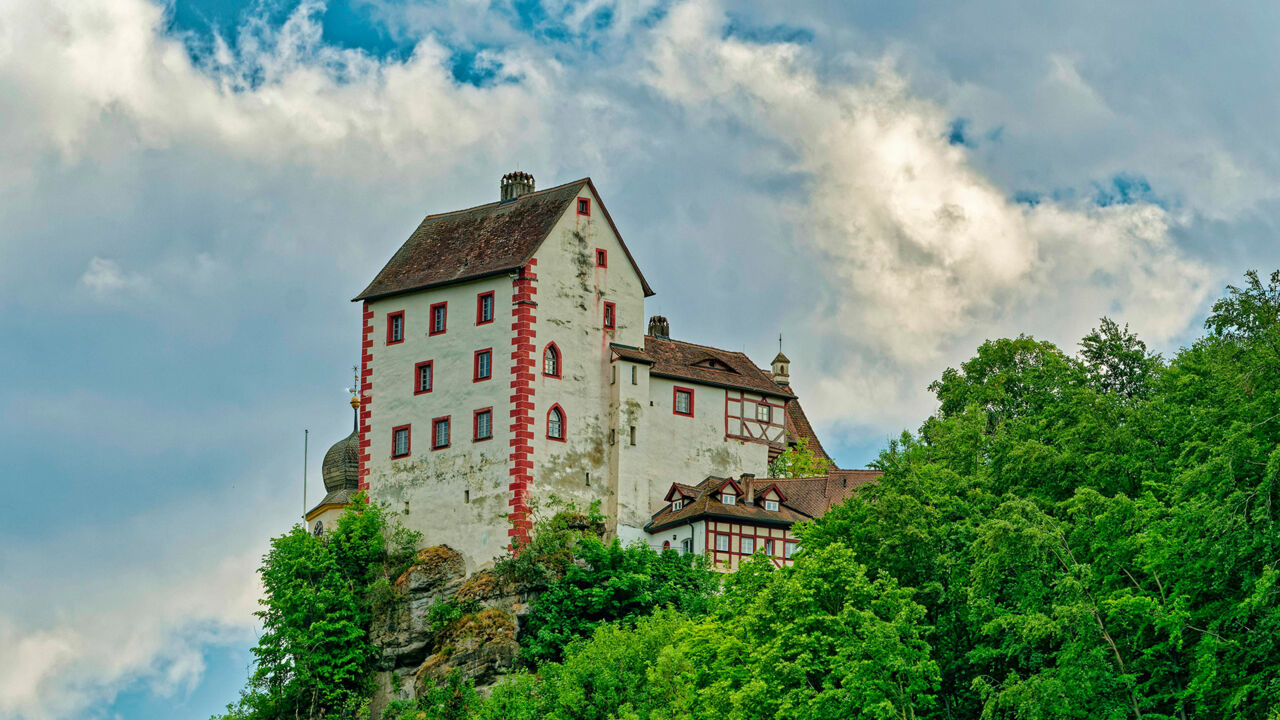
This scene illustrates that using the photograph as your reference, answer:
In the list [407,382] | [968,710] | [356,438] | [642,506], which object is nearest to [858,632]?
[968,710]

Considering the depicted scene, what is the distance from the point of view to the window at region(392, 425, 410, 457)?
74.6m

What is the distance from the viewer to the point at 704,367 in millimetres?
79688

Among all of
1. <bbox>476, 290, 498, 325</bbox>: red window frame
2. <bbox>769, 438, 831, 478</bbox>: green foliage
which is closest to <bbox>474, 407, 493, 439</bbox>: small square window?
<bbox>476, 290, 498, 325</bbox>: red window frame

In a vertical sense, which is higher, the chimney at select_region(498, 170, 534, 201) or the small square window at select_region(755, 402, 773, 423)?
the chimney at select_region(498, 170, 534, 201)

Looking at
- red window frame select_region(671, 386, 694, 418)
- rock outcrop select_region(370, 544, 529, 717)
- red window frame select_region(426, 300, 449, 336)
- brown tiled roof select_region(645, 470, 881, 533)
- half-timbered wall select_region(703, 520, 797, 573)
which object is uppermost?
red window frame select_region(426, 300, 449, 336)

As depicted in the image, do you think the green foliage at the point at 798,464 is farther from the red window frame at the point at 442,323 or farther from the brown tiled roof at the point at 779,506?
the red window frame at the point at 442,323

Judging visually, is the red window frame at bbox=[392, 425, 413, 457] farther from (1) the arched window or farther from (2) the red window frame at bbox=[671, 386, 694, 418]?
(2) the red window frame at bbox=[671, 386, 694, 418]

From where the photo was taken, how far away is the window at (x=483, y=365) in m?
73.1

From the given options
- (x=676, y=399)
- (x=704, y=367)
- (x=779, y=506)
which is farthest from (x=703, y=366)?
(x=779, y=506)

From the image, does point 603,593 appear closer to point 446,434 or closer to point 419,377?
point 446,434

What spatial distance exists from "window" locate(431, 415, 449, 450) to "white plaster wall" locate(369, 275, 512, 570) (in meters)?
0.19

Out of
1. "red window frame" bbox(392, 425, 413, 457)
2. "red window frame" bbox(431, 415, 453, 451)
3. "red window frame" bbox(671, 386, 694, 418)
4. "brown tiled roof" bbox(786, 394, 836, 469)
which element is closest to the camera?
"red window frame" bbox(431, 415, 453, 451)

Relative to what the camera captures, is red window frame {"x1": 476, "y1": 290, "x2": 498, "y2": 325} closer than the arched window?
No

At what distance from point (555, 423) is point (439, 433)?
468 centimetres
